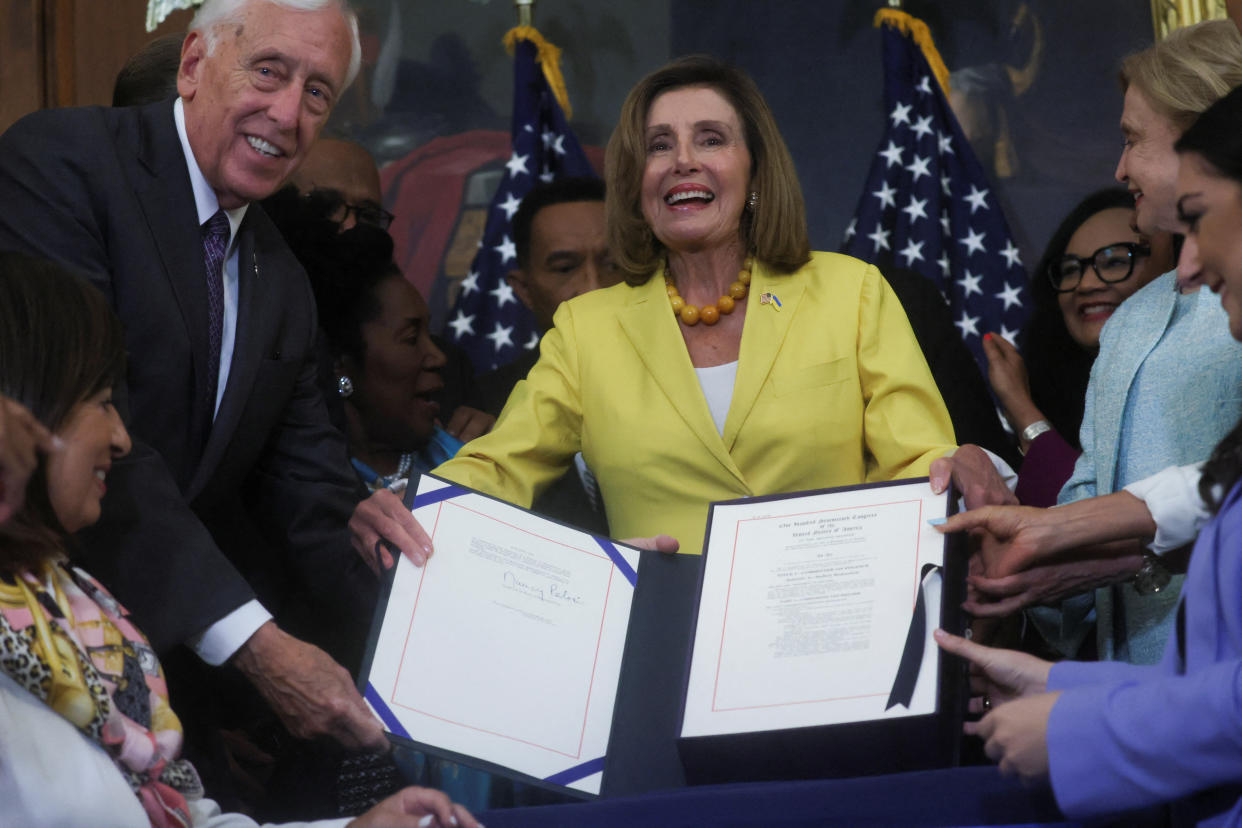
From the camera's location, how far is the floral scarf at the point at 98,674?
5.51ft

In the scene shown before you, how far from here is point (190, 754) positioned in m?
2.58

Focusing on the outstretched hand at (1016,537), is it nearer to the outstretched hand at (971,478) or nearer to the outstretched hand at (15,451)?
the outstretched hand at (971,478)

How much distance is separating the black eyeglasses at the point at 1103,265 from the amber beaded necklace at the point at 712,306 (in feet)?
3.78

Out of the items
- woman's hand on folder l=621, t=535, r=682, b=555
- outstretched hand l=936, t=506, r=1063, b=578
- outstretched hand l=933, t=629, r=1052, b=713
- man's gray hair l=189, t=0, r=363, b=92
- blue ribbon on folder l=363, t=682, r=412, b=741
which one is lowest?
blue ribbon on folder l=363, t=682, r=412, b=741

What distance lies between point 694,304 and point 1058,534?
3.31 ft

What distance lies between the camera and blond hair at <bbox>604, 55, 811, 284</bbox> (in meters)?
2.95

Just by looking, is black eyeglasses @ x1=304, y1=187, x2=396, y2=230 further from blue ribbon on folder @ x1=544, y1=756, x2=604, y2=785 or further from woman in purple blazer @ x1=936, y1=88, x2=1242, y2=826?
woman in purple blazer @ x1=936, y1=88, x2=1242, y2=826

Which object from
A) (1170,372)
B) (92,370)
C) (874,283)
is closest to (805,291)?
(874,283)

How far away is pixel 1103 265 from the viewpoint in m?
3.60

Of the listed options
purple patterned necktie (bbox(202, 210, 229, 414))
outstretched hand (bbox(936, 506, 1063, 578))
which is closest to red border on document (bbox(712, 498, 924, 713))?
outstretched hand (bbox(936, 506, 1063, 578))

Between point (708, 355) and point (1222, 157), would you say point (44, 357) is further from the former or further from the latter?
point (1222, 157)

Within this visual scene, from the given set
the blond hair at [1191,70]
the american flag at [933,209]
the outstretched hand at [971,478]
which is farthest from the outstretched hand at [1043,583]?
the american flag at [933,209]

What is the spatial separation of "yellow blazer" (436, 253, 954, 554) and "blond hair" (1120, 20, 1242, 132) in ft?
2.07

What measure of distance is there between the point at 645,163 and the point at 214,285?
3.09 feet
